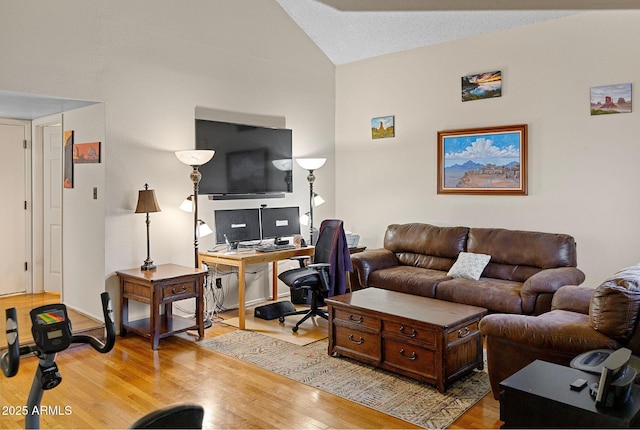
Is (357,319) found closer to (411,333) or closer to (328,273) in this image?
(411,333)

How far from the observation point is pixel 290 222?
19.5 feet

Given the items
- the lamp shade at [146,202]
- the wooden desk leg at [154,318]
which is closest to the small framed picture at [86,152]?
the lamp shade at [146,202]

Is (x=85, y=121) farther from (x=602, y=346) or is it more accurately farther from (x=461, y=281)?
(x=602, y=346)

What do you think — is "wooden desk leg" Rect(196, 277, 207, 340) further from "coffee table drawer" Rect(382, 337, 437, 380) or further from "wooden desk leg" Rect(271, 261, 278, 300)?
"coffee table drawer" Rect(382, 337, 437, 380)

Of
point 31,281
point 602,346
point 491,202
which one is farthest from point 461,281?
point 31,281

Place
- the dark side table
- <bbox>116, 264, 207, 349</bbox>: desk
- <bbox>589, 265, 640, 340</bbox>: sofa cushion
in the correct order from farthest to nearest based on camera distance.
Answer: <bbox>116, 264, 207, 349</bbox>: desk < <bbox>589, 265, 640, 340</bbox>: sofa cushion < the dark side table

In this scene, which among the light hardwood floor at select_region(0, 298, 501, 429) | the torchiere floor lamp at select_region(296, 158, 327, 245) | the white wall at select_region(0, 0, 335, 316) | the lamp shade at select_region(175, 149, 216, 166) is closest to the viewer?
the light hardwood floor at select_region(0, 298, 501, 429)

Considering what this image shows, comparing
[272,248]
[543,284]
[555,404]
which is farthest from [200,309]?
[555,404]

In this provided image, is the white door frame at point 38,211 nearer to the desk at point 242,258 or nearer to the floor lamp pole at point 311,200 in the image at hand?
the desk at point 242,258

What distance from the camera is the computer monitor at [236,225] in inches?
205

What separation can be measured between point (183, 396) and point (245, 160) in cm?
293

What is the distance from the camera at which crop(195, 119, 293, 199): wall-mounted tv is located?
521 cm

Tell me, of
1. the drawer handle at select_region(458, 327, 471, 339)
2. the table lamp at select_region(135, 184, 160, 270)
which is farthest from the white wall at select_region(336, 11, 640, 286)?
the table lamp at select_region(135, 184, 160, 270)

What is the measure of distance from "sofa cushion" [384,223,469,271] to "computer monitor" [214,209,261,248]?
5.07 ft
